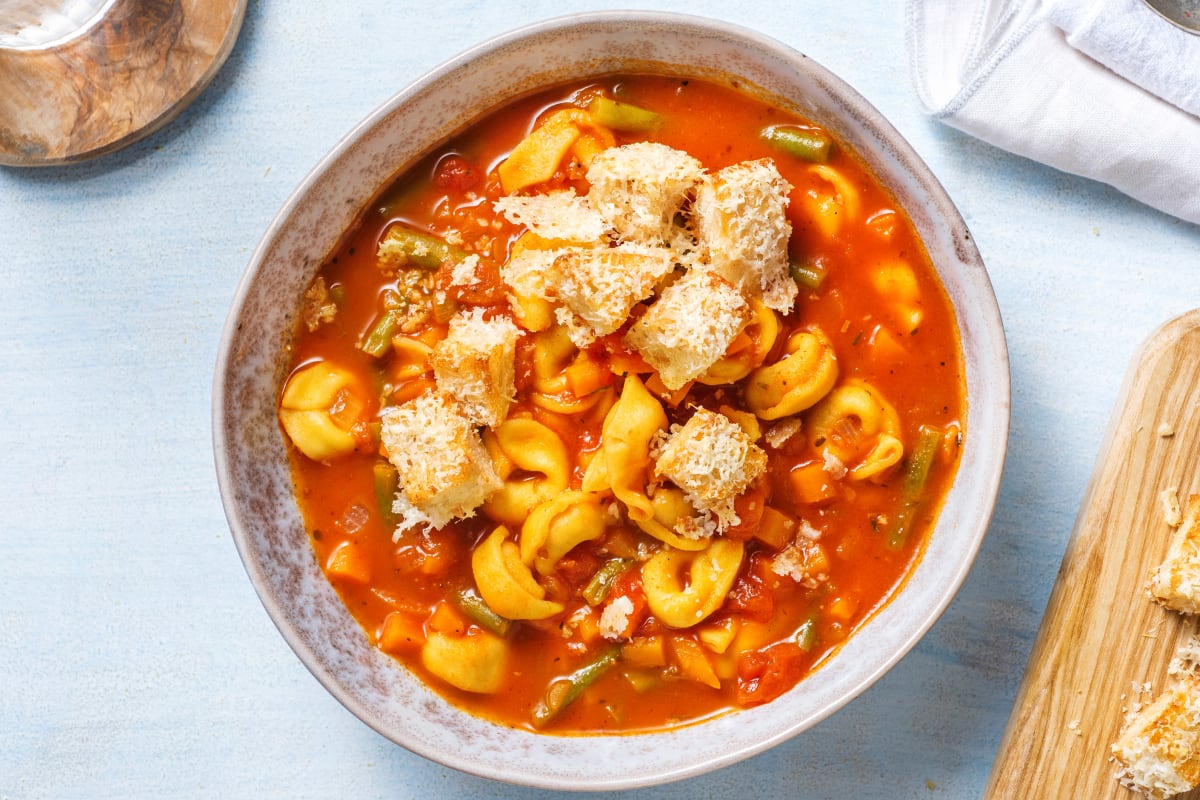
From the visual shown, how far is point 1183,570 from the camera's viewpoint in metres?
3.41

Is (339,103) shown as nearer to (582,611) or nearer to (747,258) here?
(747,258)

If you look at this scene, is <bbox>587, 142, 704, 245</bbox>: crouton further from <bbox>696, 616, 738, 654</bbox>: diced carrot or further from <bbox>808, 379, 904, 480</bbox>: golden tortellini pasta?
<bbox>696, 616, 738, 654</bbox>: diced carrot

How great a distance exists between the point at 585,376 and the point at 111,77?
7.00ft

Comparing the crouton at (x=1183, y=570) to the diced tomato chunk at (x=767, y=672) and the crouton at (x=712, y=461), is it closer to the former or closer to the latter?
the diced tomato chunk at (x=767, y=672)

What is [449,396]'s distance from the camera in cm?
325

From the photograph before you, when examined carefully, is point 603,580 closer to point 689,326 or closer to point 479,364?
point 479,364

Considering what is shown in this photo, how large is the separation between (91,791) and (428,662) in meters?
1.51

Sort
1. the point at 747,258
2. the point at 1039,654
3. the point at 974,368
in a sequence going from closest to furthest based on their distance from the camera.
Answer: the point at 747,258
the point at 974,368
the point at 1039,654

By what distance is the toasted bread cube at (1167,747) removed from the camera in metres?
3.38

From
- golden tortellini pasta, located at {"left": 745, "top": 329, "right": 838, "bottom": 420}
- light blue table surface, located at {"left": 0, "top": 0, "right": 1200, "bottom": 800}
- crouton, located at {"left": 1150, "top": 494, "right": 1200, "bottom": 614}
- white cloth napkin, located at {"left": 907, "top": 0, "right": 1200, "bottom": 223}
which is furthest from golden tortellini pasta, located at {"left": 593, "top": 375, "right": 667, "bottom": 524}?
crouton, located at {"left": 1150, "top": 494, "right": 1200, "bottom": 614}

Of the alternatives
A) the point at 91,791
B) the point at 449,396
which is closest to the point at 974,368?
the point at 449,396

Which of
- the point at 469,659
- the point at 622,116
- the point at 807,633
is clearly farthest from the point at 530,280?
the point at 807,633

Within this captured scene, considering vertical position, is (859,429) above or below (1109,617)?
above

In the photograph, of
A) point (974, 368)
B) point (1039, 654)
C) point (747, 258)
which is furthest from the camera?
point (1039, 654)
